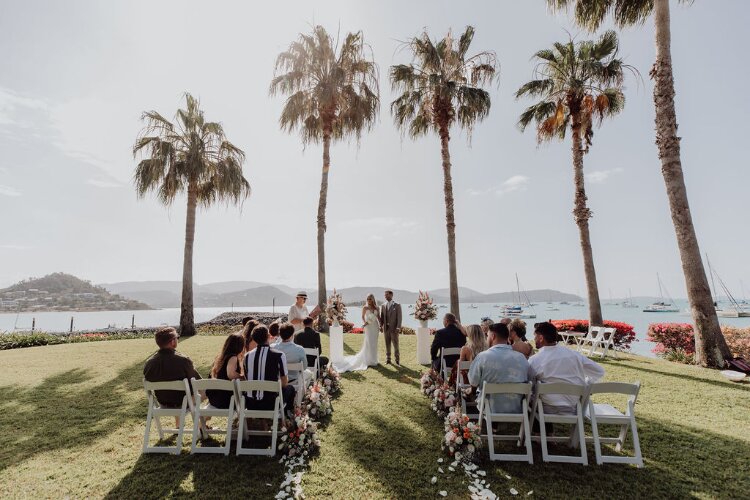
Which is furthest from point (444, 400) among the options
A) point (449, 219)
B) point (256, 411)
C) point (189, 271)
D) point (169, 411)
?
point (189, 271)

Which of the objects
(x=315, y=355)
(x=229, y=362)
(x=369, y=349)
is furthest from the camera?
(x=369, y=349)

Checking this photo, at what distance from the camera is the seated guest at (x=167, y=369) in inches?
191

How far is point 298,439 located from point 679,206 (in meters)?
12.1

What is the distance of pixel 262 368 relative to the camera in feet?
16.2

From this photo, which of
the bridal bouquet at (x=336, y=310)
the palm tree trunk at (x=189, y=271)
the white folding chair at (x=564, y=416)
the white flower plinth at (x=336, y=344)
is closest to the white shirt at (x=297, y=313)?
the bridal bouquet at (x=336, y=310)

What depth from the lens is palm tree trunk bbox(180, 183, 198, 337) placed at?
17.8m

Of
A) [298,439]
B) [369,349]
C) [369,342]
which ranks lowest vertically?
[298,439]

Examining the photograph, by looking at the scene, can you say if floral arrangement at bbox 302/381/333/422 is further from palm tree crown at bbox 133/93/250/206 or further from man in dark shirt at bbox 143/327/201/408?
palm tree crown at bbox 133/93/250/206

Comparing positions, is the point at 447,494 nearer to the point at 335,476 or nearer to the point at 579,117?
the point at 335,476

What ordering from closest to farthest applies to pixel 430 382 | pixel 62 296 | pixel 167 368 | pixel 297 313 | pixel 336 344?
pixel 167 368 → pixel 430 382 → pixel 297 313 → pixel 336 344 → pixel 62 296

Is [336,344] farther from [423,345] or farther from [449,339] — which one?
[449,339]

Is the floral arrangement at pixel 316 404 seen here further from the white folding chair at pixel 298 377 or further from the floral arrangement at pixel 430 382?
the floral arrangement at pixel 430 382

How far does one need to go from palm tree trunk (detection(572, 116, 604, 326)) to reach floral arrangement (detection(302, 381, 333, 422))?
1173 centimetres

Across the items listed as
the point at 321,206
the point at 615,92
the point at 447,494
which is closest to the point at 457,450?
the point at 447,494
